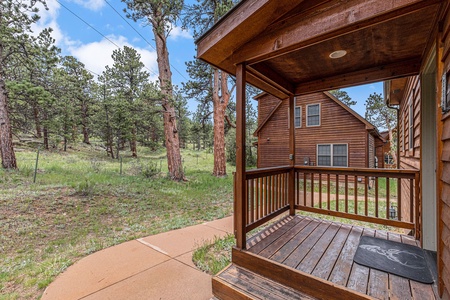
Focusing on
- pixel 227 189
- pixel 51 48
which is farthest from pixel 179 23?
pixel 227 189

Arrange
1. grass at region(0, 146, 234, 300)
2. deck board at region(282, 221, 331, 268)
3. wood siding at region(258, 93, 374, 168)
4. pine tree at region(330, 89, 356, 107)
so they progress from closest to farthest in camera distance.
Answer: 1. deck board at region(282, 221, 331, 268)
2. grass at region(0, 146, 234, 300)
3. wood siding at region(258, 93, 374, 168)
4. pine tree at region(330, 89, 356, 107)

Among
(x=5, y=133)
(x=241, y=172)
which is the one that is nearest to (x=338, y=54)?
(x=241, y=172)

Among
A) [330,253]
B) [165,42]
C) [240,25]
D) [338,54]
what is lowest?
[330,253]

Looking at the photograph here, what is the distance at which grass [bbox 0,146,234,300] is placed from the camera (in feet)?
8.52

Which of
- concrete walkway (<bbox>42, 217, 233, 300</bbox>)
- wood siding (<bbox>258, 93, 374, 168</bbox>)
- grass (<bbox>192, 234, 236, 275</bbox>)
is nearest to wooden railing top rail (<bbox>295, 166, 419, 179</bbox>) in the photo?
grass (<bbox>192, 234, 236, 275</bbox>)

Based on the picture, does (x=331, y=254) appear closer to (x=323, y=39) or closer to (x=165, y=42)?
(x=323, y=39)

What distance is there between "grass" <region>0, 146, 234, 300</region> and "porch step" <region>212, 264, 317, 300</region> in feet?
5.95

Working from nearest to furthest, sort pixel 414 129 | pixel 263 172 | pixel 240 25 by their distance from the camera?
pixel 240 25, pixel 263 172, pixel 414 129

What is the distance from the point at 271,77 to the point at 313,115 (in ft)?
27.9

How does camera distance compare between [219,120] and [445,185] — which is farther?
[219,120]

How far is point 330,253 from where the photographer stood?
227 cm

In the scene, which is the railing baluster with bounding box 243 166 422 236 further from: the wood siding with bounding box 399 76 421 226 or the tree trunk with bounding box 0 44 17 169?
the tree trunk with bounding box 0 44 17 169

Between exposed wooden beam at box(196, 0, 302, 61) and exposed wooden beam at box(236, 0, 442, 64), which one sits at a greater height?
exposed wooden beam at box(196, 0, 302, 61)

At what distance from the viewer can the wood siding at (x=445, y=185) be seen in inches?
51.7
